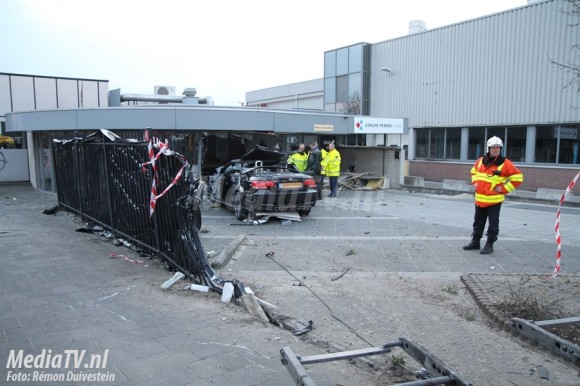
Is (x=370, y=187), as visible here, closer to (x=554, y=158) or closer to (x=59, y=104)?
(x=554, y=158)

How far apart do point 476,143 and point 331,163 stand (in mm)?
10856

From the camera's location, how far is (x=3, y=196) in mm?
15719

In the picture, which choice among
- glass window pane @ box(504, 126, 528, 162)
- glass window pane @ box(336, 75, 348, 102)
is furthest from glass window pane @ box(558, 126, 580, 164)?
A: glass window pane @ box(336, 75, 348, 102)

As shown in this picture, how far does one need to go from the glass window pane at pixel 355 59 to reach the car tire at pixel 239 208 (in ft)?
61.3

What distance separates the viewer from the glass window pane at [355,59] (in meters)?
26.9

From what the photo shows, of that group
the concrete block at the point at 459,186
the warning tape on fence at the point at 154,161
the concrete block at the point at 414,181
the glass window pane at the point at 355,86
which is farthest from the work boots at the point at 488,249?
the glass window pane at the point at 355,86

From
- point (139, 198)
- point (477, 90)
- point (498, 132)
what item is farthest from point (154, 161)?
point (477, 90)

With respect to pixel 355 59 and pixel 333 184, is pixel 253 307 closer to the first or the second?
pixel 333 184

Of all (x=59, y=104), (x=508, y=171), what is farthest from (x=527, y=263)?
(x=59, y=104)

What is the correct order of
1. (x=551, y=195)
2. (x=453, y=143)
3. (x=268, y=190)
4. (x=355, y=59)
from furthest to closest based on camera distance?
1. (x=355, y=59)
2. (x=453, y=143)
3. (x=551, y=195)
4. (x=268, y=190)

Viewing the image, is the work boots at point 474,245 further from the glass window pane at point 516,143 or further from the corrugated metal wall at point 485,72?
the glass window pane at point 516,143

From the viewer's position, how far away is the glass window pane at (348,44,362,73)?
26866 mm

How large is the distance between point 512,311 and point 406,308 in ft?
3.53

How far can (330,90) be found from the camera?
2916 centimetres
